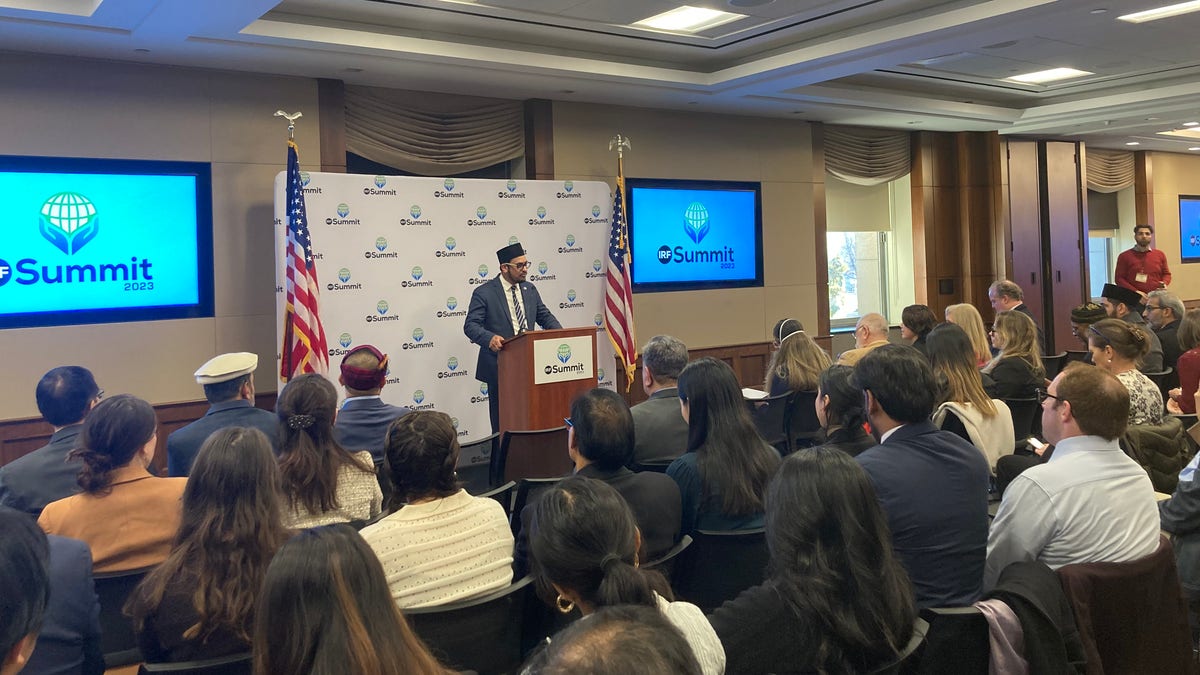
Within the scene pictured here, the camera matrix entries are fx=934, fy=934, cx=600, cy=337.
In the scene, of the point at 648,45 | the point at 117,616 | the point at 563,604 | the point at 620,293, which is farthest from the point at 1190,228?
the point at 117,616

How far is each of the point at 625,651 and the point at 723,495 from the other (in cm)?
212

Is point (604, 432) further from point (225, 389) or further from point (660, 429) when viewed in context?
point (225, 389)

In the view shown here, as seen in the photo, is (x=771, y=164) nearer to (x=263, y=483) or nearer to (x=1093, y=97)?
(x=1093, y=97)

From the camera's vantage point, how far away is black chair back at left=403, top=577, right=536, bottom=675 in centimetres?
212

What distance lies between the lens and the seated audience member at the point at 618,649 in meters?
0.84

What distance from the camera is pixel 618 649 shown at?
85cm

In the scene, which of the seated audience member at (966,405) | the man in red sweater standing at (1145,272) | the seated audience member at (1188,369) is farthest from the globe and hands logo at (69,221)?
the man in red sweater standing at (1145,272)

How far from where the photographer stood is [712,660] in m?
1.63

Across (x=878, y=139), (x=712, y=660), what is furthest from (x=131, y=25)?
(x=878, y=139)

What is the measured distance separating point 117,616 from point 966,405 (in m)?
3.13

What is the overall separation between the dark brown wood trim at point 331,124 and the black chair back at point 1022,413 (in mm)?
4836

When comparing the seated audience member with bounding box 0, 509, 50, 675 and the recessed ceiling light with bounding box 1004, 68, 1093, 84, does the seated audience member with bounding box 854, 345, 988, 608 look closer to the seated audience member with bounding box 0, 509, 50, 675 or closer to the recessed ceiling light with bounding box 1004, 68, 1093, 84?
the seated audience member with bounding box 0, 509, 50, 675

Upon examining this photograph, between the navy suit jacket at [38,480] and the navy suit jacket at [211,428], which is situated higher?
the navy suit jacket at [211,428]

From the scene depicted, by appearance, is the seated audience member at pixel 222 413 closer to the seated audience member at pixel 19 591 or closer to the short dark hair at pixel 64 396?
the short dark hair at pixel 64 396
